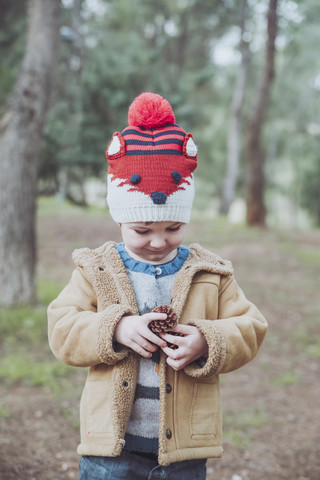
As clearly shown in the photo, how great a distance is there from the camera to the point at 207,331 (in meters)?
1.67

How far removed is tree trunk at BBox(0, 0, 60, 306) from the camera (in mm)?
5586

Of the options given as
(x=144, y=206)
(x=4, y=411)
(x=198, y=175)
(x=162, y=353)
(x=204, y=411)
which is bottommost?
(x=4, y=411)

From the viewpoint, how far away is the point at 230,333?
5.65 ft

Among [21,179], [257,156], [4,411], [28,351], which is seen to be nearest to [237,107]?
[257,156]

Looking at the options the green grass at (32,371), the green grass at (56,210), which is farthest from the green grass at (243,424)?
the green grass at (56,210)

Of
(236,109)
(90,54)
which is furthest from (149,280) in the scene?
(236,109)

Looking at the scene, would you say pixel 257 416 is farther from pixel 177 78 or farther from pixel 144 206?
pixel 177 78

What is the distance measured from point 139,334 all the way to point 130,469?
0.57m

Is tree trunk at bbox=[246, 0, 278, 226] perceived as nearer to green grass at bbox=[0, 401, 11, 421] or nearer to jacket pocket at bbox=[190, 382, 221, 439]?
green grass at bbox=[0, 401, 11, 421]

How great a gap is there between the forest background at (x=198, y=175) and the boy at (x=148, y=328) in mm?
1252

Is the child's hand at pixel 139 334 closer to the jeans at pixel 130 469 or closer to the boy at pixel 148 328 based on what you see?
the boy at pixel 148 328

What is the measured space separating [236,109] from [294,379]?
14.7m

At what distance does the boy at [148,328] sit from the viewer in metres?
1.69

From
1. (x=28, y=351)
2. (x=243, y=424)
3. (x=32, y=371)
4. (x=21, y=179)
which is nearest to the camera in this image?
(x=243, y=424)
